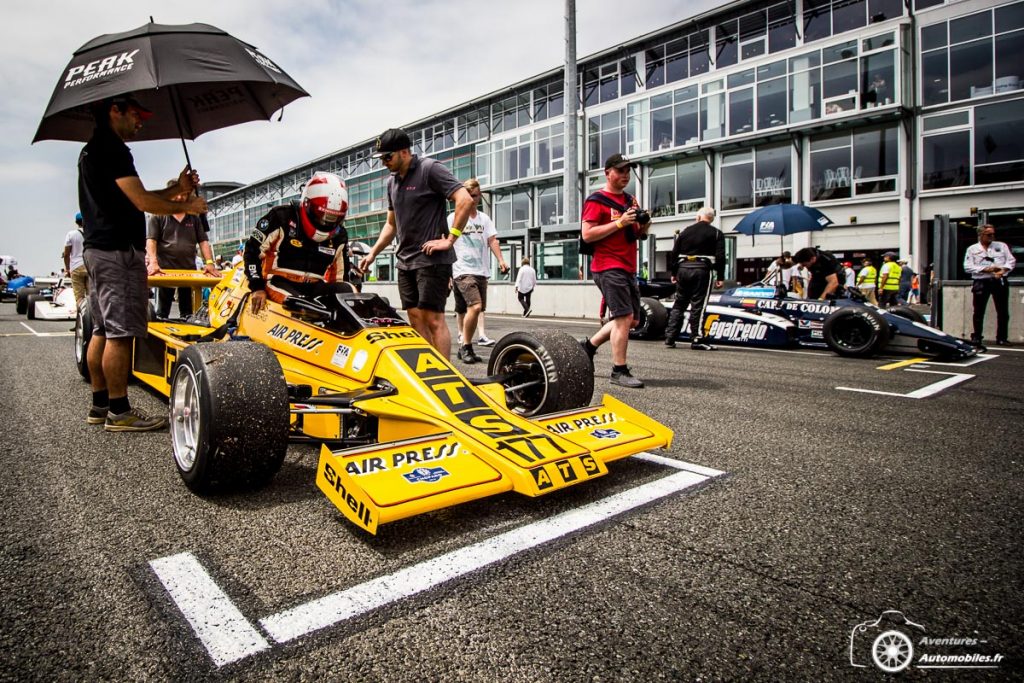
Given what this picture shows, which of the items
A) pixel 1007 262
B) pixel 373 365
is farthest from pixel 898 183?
pixel 373 365

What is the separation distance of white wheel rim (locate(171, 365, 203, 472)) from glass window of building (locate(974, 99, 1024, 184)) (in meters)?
23.2

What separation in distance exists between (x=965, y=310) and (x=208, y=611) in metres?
11.0

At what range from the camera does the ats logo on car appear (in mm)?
2025

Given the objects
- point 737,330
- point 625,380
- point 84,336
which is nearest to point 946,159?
point 737,330

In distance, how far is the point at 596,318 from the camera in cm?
1594

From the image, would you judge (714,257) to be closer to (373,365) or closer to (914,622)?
(373,365)

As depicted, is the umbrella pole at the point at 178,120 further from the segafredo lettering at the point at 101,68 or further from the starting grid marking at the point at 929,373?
the starting grid marking at the point at 929,373

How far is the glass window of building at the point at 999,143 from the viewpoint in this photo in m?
18.3

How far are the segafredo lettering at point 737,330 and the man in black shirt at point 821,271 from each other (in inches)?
41.1

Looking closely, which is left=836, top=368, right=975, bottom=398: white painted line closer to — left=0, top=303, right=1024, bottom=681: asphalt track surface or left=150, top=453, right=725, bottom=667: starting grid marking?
left=0, top=303, right=1024, bottom=681: asphalt track surface

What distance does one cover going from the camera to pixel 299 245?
371cm

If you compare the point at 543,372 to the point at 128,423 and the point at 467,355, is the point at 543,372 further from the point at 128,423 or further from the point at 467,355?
the point at 467,355

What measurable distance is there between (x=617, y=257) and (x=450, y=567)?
3.51 metres

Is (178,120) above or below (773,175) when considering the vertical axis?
below
